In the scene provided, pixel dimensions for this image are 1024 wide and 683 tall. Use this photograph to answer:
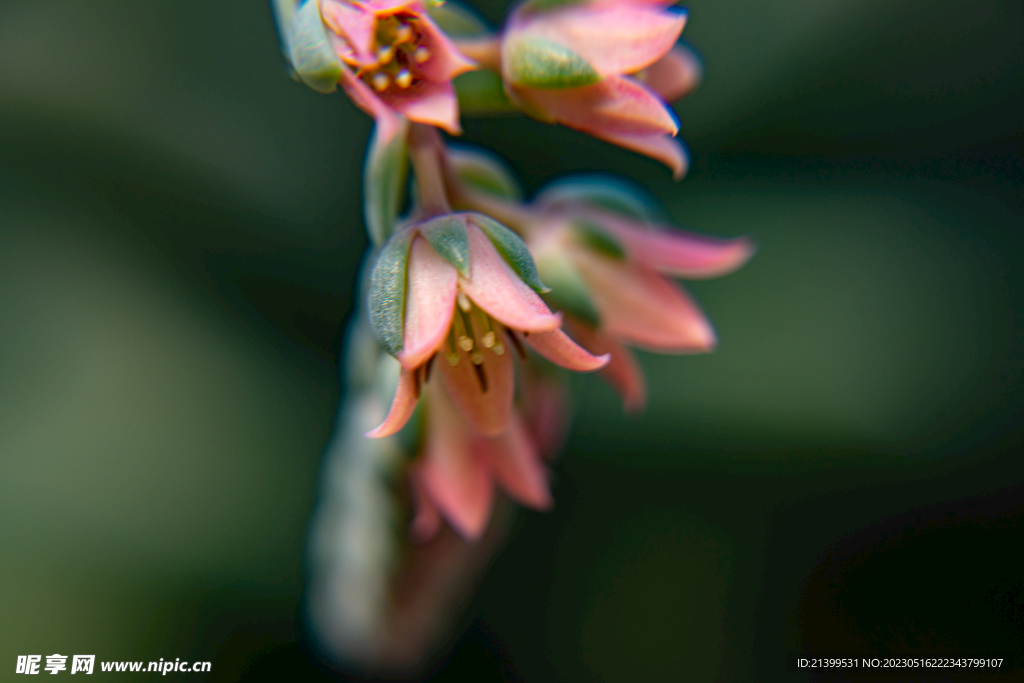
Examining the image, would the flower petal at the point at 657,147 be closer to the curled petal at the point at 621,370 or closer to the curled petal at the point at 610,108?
the curled petal at the point at 610,108

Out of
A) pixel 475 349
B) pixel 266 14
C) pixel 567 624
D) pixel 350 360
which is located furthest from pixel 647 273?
pixel 266 14

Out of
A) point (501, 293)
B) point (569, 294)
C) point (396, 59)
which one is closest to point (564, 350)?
point (501, 293)

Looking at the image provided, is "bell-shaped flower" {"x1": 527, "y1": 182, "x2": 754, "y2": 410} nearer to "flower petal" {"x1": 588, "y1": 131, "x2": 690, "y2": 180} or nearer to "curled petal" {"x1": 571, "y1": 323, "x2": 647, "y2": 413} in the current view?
"curled petal" {"x1": 571, "y1": 323, "x2": 647, "y2": 413}

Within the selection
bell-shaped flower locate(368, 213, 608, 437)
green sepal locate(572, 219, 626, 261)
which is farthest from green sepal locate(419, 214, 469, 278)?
green sepal locate(572, 219, 626, 261)

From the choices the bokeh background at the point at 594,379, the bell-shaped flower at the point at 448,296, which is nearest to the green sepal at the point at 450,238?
the bell-shaped flower at the point at 448,296

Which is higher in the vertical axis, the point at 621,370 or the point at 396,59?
the point at 396,59

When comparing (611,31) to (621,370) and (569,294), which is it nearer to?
(569,294)
